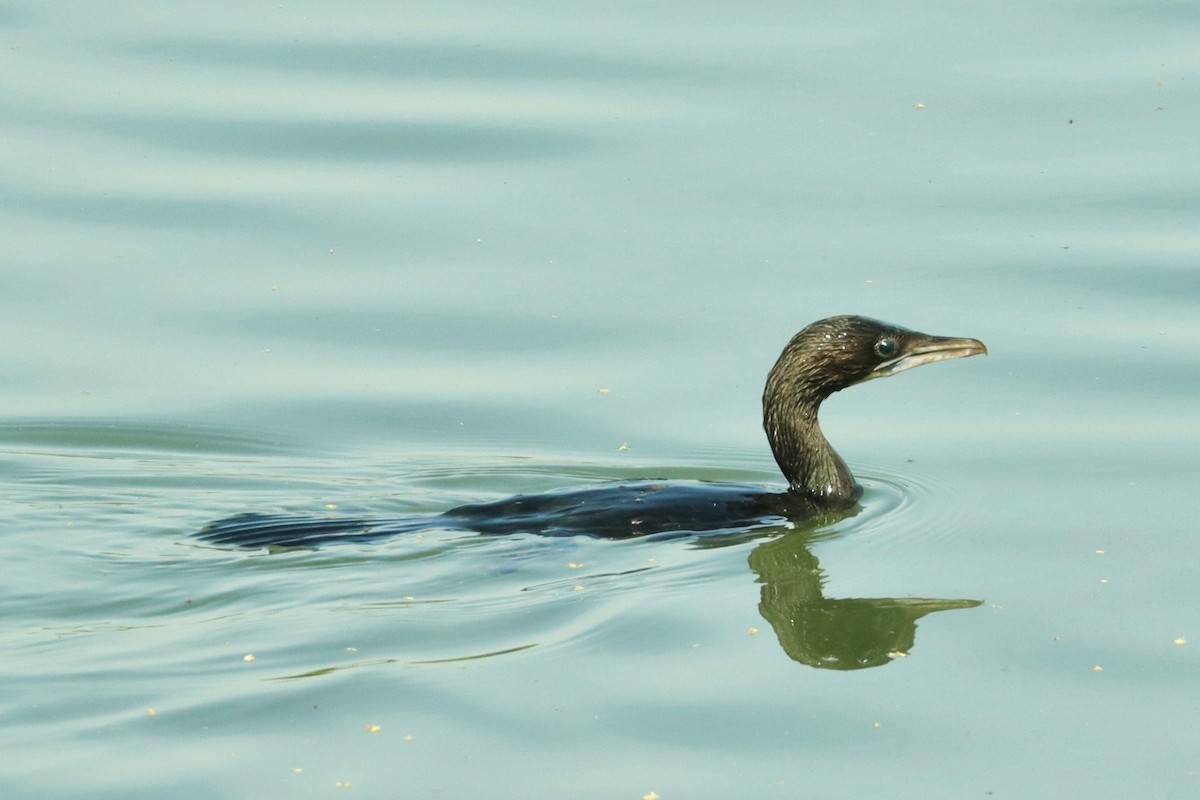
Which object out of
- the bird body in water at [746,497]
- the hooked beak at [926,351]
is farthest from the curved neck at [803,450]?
the hooked beak at [926,351]

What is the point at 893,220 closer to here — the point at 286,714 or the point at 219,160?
the point at 219,160

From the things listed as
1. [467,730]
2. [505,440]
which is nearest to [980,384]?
[505,440]

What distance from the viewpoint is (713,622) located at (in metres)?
7.34

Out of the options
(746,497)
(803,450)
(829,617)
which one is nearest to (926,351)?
(803,450)

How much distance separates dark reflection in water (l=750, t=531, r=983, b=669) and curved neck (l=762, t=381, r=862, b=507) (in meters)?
0.75

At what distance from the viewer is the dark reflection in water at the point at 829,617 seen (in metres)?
7.12

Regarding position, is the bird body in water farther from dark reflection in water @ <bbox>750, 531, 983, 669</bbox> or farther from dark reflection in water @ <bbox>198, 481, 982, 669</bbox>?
dark reflection in water @ <bbox>750, 531, 983, 669</bbox>

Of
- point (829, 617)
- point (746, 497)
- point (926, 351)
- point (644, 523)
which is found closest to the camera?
point (829, 617)

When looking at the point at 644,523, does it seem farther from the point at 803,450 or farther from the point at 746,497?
the point at 803,450

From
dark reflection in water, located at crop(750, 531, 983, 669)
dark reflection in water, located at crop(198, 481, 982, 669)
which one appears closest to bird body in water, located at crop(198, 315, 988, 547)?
dark reflection in water, located at crop(198, 481, 982, 669)

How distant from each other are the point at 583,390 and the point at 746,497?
5.16 feet

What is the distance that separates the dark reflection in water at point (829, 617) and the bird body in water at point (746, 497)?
1.50 feet

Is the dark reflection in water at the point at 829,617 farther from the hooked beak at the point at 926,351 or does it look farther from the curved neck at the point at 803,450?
the hooked beak at the point at 926,351

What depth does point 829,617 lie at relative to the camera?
753cm
